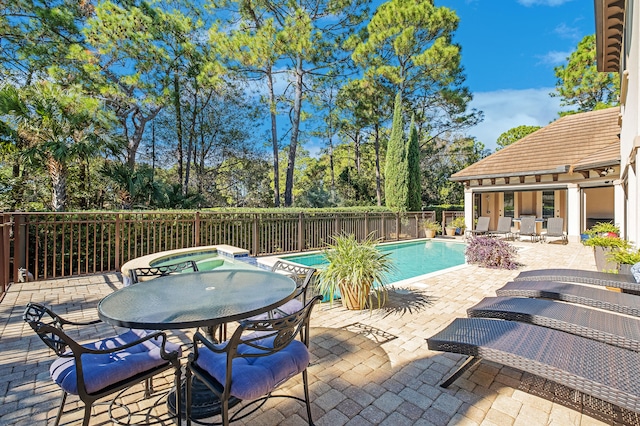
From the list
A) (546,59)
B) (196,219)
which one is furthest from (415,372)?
(546,59)

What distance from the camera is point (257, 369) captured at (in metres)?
1.73

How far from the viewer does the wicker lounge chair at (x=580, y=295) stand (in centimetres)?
294

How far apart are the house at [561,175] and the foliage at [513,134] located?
1276cm

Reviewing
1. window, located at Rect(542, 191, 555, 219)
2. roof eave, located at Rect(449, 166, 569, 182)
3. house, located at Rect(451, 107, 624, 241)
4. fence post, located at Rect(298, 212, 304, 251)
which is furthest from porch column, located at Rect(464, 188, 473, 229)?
fence post, located at Rect(298, 212, 304, 251)

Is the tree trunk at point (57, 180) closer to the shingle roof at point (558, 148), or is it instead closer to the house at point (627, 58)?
the house at point (627, 58)

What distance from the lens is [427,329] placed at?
341cm

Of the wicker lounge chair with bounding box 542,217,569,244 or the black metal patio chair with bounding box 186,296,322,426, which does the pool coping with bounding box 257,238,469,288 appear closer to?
the black metal patio chair with bounding box 186,296,322,426

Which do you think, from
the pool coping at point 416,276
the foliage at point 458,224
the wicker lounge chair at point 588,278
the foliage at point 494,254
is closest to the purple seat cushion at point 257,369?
the pool coping at point 416,276

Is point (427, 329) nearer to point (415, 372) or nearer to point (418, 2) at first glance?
point (415, 372)

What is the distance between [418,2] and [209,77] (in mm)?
12204

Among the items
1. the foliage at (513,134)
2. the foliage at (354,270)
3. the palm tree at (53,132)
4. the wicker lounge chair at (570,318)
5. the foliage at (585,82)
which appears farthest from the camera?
the foliage at (513,134)

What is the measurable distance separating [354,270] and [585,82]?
2387 cm

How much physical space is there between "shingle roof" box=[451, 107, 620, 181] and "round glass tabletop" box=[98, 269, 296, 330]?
1276 cm

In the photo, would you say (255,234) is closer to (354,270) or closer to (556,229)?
(354,270)
